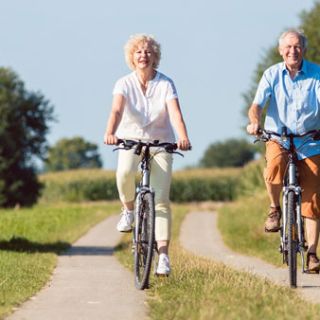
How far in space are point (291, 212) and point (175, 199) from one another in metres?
59.7

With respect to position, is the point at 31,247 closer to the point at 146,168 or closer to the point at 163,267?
the point at 163,267

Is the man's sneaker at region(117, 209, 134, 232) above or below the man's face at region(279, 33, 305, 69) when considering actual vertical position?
below

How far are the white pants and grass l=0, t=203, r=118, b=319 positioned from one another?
123 cm

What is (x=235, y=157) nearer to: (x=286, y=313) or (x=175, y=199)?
(x=175, y=199)

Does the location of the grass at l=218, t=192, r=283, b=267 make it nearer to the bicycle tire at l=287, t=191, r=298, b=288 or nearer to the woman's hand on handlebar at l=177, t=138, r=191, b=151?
the bicycle tire at l=287, t=191, r=298, b=288

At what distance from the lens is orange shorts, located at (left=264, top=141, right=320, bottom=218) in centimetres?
1038

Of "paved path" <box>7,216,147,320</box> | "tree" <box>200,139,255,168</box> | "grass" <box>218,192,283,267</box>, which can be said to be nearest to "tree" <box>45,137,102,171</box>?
"tree" <box>200,139,255,168</box>

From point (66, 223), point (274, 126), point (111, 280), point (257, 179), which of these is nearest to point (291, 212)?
point (274, 126)

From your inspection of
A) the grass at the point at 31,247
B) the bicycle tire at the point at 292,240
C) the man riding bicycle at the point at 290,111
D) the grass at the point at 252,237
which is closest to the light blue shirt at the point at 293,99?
the man riding bicycle at the point at 290,111

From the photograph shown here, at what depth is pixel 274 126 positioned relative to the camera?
10.3m

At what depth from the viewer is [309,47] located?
3678cm

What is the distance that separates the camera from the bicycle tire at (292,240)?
32.4 ft

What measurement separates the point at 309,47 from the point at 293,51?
88.3ft

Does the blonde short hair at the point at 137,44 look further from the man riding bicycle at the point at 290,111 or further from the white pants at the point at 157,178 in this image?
the man riding bicycle at the point at 290,111
